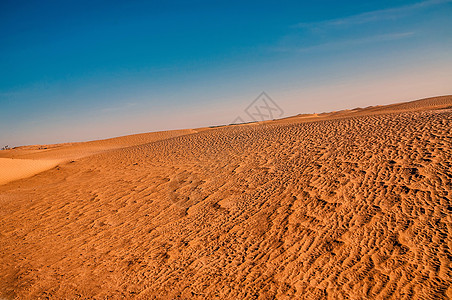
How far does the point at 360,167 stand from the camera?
7.05 meters

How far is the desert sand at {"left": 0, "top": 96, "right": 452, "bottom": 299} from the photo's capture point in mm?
4035

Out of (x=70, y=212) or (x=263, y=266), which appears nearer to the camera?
(x=263, y=266)

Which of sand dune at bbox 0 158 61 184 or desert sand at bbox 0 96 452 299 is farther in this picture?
sand dune at bbox 0 158 61 184

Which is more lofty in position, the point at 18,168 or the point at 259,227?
the point at 18,168

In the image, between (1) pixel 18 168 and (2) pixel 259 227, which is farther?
(1) pixel 18 168

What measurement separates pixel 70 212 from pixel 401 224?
8.30 meters

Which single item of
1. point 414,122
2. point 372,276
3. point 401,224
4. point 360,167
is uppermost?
point 414,122

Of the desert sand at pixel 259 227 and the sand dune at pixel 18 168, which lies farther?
the sand dune at pixel 18 168

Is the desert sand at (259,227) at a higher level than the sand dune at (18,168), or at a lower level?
→ lower

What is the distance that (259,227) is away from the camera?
549cm

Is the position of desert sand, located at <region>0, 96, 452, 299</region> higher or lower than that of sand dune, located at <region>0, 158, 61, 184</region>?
lower

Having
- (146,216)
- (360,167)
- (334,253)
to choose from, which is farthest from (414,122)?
(146,216)

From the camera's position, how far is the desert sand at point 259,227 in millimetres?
4035

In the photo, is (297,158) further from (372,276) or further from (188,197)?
(372,276)
